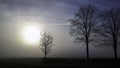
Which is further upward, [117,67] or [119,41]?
[119,41]

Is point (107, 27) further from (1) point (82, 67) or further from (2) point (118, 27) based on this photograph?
(1) point (82, 67)

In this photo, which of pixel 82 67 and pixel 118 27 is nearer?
pixel 82 67

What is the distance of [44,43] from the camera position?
49750 mm

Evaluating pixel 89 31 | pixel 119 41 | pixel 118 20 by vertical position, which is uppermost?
pixel 118 20

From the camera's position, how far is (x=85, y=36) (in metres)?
35.0

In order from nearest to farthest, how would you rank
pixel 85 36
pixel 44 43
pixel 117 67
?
pixel 117 67 < pixel 85 36 < pixel 44 43

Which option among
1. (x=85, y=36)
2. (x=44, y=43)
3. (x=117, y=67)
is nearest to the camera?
(x=117, y=67)

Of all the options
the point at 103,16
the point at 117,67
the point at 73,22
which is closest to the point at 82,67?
the point at 117,67

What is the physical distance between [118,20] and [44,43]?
76.1ft

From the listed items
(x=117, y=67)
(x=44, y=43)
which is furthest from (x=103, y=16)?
(x=44, y=43)

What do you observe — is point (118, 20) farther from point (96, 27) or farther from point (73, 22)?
point (73, 22)

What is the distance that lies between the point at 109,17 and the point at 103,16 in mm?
1341

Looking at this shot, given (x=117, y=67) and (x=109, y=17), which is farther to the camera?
(x=109, y=17)

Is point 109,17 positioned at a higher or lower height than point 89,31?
higher
